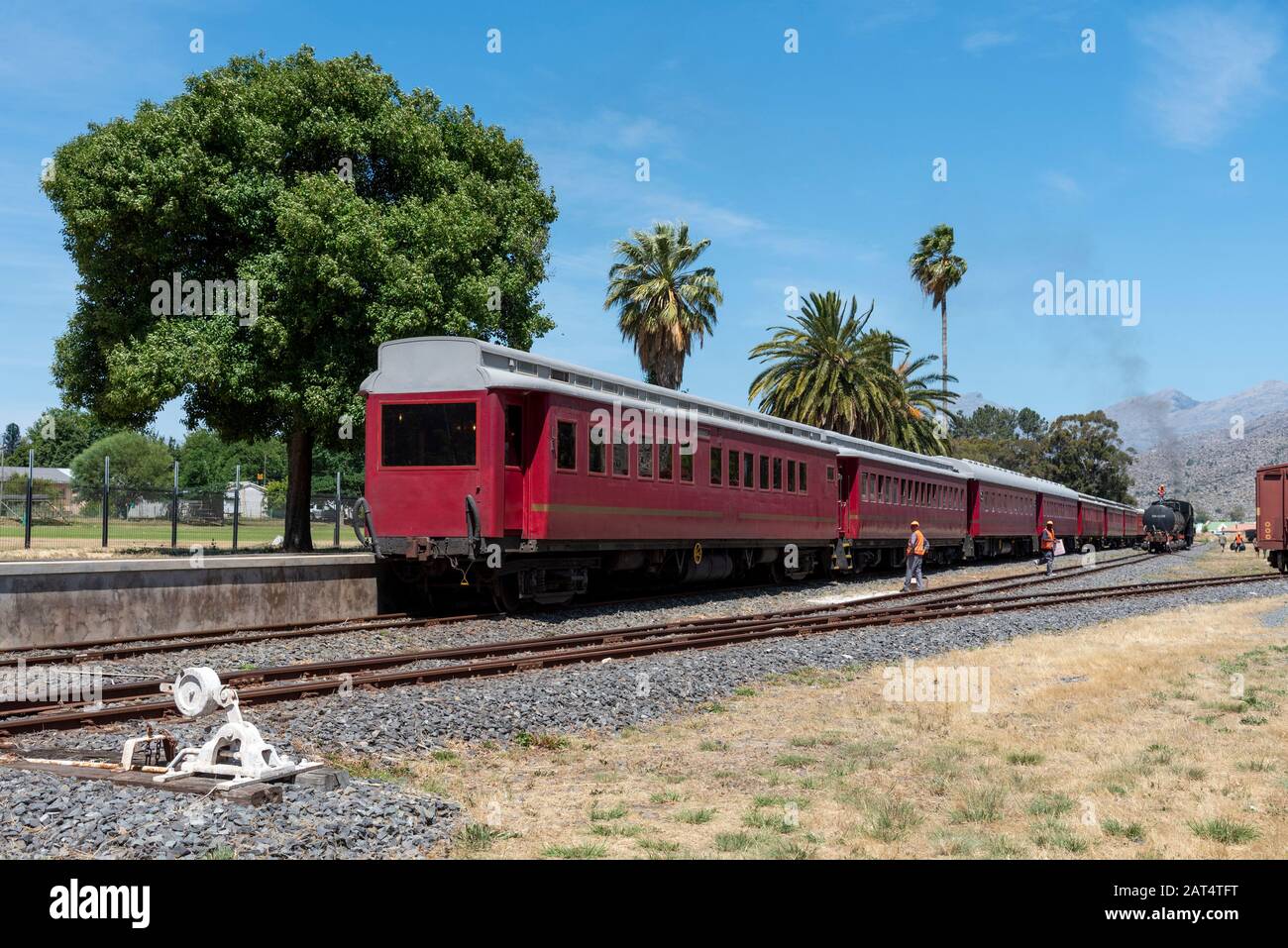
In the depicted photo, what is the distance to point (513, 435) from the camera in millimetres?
17062

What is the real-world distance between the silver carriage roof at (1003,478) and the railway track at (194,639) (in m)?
27.4

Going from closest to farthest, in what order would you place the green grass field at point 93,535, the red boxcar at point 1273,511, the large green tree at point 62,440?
1. the green grass field at point 93,535
2. the red boxcar at point 1273,511
3. the large green tree at point 62,440

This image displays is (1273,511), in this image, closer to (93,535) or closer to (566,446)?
(566,446)

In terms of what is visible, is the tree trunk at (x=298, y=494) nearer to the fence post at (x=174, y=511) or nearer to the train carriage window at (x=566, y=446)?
the fence post at (x=174, y=511)

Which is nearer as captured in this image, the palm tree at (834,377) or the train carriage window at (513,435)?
the train carriage window at (513,435)

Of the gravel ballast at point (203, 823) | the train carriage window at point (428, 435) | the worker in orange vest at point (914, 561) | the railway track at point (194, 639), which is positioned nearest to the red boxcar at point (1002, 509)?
the worker in orange vest at point (914, 561)

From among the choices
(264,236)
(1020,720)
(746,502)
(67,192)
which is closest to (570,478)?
(746,502)

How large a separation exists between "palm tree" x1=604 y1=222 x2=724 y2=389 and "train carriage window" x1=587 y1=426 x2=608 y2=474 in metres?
28.7

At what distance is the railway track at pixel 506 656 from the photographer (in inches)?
371

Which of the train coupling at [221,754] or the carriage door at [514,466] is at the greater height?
the carriage door at [514,466]

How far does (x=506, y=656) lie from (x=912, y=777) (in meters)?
6.83

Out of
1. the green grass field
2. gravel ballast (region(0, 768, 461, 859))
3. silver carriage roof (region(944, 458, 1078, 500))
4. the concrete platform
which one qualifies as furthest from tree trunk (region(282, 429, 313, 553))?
silver carriage roof (region(944, 458, 1078, 500))

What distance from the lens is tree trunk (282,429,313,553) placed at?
29047 millimetres

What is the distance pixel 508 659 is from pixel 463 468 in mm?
4781
